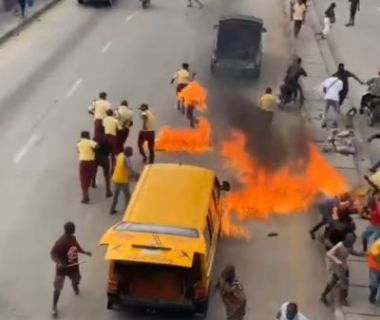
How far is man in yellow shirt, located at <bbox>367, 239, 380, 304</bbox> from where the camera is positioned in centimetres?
1675

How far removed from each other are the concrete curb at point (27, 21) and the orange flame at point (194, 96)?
9.79 metres

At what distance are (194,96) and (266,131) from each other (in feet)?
7.79

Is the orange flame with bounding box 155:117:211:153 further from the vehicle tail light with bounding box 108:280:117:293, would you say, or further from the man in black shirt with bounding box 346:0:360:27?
the man in black shirt with bounding box 346:0:360:27

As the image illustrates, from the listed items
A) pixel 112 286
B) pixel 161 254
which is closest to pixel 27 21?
pixel 112 286

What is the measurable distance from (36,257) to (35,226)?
4.78ft

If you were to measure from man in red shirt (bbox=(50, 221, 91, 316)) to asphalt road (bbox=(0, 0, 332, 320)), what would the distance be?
0.55m

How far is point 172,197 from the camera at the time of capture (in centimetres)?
1725

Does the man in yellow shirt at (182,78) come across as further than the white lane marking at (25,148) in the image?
Yes

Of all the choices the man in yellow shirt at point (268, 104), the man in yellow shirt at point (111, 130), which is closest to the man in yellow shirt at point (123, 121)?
the man in yellow shirt at point (111, 130)

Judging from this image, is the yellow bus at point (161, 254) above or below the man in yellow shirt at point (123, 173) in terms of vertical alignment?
above

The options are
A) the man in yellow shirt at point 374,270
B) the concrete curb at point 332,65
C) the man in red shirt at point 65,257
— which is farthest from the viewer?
the concrete curb at point 332,65

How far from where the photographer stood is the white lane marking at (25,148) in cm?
2355

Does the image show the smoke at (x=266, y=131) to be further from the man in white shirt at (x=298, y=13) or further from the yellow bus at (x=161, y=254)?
the man in white shirt at (x=298, y=13)

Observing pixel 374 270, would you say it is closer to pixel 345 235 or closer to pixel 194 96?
pixel 345 235
